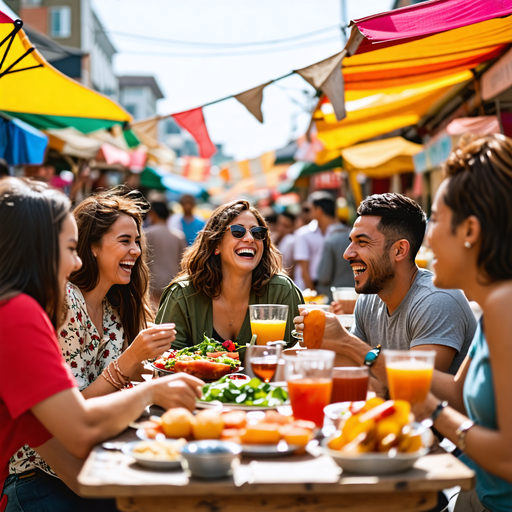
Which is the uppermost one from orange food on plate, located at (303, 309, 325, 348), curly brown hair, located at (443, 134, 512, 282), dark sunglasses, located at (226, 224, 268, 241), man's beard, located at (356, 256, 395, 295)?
curly brown hair, located at (443, 134, 512, 282)

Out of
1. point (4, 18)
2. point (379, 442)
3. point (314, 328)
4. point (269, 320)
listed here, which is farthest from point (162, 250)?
point (379, 442)

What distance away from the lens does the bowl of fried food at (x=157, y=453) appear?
173cm

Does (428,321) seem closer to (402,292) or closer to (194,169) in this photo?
(402,292)

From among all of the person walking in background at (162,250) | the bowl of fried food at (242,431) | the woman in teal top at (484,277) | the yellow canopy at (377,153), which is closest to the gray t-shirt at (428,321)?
the woman in teal top at (484,277)

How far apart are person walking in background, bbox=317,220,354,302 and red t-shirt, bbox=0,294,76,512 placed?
5.78m

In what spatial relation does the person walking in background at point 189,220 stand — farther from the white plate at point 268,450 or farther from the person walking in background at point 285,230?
the white plate at point 268,450

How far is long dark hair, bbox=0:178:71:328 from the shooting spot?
2059 mm

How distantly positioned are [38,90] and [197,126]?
160 centimetres

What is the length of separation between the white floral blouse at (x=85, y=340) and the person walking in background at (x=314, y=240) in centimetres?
589

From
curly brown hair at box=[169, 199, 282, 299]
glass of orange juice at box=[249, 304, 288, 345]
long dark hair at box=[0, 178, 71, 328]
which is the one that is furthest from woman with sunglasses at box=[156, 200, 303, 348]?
long dark hair at box=[0, 178, 71, 328]

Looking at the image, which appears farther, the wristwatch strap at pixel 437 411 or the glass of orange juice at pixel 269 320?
the glass of orange juice at pixel 269 320

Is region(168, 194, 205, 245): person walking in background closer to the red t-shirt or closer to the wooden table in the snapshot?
the red t-shirt

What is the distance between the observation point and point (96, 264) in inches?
135

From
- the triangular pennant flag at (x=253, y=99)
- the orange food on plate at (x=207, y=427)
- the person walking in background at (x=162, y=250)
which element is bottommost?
the person walking in background at (x=162, y=250)
